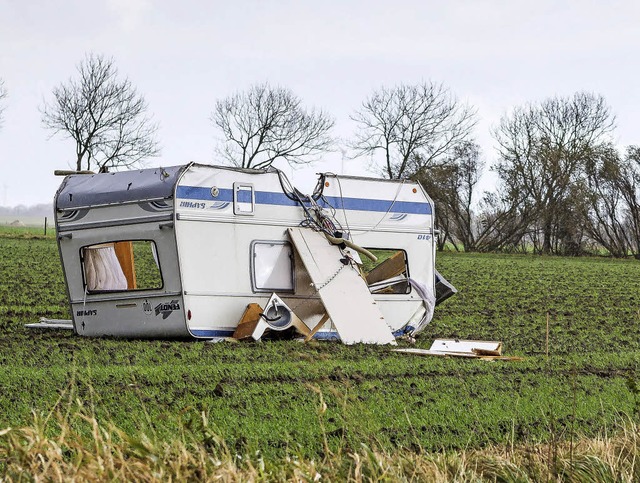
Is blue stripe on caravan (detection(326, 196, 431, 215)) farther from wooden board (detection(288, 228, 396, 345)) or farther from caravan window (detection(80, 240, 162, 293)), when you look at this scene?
caravan window (detection(80, 240, 162, 293))

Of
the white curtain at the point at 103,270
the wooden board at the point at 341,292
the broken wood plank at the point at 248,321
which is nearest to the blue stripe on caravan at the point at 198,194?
the wooden board at the point at 341,292

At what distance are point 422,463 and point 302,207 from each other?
798cm

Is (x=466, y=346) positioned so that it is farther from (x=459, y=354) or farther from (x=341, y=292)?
(x=341, y=292)

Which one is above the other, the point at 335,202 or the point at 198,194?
the point at 198,194

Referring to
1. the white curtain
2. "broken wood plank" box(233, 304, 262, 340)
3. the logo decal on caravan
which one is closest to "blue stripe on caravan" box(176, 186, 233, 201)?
the logo decal on caravan

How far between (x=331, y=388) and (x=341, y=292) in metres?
8.09

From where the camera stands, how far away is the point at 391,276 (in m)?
14.7

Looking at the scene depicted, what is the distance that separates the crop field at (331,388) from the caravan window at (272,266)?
102 centimetres

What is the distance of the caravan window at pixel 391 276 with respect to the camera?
14328mm

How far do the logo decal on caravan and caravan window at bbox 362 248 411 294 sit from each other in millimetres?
3011

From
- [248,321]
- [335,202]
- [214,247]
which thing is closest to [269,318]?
[248,321]

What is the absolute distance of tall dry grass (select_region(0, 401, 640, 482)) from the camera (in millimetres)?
4809

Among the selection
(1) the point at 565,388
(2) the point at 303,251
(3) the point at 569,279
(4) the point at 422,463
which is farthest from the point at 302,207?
(3) the point at 569,279

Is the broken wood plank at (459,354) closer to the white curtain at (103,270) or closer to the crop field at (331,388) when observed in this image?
the crop field at (331,388)
